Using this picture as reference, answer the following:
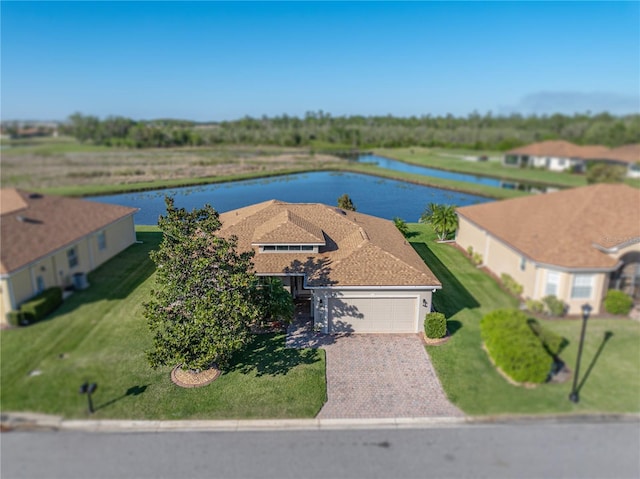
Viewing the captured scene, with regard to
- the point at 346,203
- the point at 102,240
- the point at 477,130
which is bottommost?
the point at 346,203

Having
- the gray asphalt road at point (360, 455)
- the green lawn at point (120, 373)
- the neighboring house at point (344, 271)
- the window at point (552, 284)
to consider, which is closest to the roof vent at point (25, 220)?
the green lawn at point (120, 373)

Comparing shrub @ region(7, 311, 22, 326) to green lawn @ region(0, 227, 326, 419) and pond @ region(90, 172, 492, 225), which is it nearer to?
green lawn @ region(0, 227, 326, 419)

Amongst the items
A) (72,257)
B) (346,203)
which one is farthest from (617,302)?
(346,203)

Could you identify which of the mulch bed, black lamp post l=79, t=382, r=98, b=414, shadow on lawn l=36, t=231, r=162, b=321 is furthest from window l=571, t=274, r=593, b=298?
the mulch bed

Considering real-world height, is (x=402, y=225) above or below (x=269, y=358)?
above

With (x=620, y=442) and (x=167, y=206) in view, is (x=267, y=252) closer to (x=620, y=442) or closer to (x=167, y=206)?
(x=167, y=206)

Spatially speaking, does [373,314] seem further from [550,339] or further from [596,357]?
[596,357]
